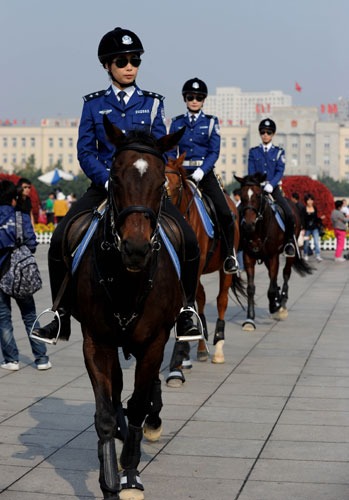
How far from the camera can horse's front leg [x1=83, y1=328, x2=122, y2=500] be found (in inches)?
213

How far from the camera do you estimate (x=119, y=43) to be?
20.9ft

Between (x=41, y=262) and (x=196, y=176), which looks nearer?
(x=196, y=176)

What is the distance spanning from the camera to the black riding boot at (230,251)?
11.2 meters

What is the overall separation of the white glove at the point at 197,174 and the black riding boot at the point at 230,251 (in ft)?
3.48

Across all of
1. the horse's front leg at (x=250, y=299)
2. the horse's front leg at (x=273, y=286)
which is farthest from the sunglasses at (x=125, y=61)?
the horse's front leg at (x=273, y=286)

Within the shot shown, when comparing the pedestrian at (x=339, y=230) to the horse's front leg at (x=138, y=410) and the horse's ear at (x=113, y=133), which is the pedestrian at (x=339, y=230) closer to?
the horse's front leg at (x=138, y=410)

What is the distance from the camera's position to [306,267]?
16.6 metres

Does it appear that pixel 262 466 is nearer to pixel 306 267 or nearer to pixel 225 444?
pixel 225 444

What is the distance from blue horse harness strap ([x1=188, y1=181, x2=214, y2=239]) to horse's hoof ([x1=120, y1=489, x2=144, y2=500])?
4.66 meters

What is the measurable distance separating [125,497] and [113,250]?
1.55 meters

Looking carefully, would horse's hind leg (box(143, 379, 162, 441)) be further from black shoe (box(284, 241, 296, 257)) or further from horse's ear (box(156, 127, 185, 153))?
black shoe (box(284, 241, 296, 257))

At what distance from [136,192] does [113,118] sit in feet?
5.58

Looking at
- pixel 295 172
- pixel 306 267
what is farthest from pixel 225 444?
pixel 295 172

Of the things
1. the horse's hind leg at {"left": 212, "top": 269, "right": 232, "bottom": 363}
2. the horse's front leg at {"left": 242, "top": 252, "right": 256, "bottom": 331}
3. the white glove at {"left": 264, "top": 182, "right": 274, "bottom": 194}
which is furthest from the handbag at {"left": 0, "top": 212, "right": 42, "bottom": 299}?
the white glove at {"left": 264, "top": 182, "right": 274, "bottom": 194}
